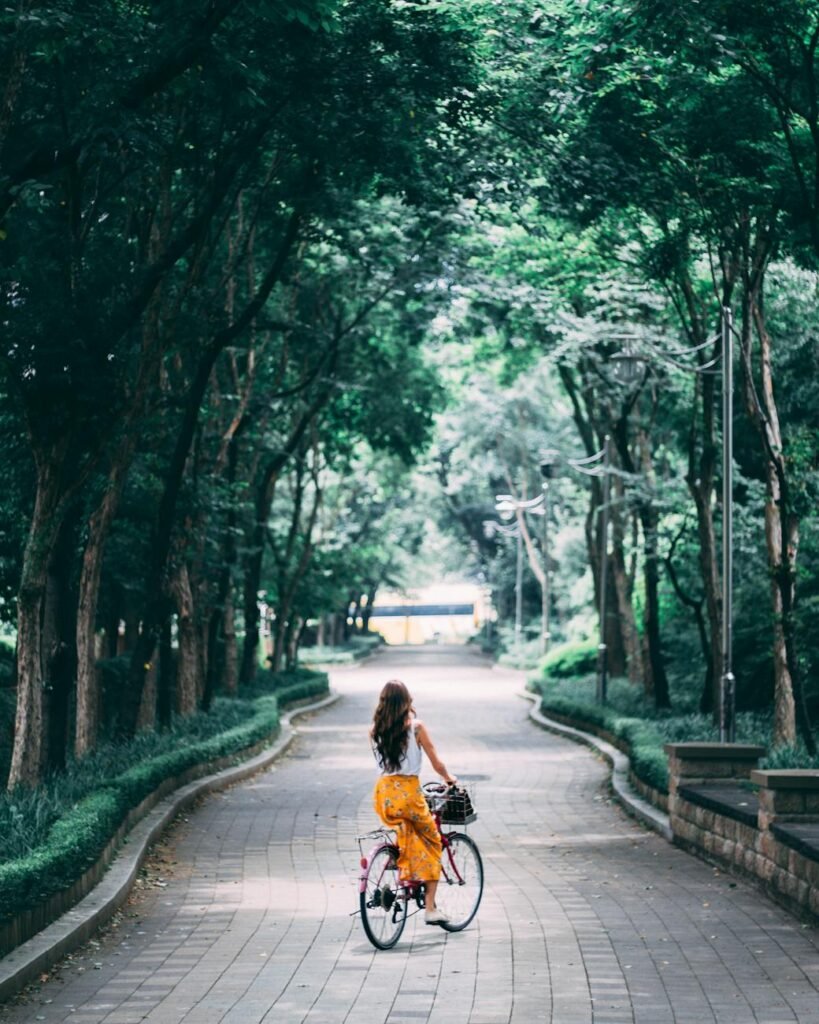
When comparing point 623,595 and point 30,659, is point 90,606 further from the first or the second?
point 623,595

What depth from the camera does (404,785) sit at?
10148mm

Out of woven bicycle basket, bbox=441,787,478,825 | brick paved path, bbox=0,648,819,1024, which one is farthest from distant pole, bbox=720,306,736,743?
woven bicycle basket, bbox=441,787,478,825

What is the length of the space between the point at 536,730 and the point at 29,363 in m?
18.8

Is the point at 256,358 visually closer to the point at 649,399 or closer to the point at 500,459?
the point at 649,399

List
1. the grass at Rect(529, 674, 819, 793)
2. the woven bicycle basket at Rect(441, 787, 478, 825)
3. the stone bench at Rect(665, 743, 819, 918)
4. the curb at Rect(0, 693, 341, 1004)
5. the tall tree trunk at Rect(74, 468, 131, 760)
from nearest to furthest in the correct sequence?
the curb at Rect(0, 693, 341, 1004), the woven bicycle basket at Rect(441, 787, 478, 825), the stone bench at Rect(665, 743, 819, 918), the grass at Rect(529, 674, 819, 793), the tall tree trunk at Rect(74, 468, 131, 760)

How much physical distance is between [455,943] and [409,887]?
0.49 metres

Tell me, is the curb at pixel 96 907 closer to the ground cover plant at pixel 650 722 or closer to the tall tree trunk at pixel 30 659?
the tall tree trunk at pixel 30 659

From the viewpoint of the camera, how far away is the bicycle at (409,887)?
9766 millimetres

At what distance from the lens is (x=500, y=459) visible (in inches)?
2399

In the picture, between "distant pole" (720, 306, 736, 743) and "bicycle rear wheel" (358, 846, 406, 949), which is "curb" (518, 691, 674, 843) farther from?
"bicycle rear wheel" (358, 846, 406, 949)

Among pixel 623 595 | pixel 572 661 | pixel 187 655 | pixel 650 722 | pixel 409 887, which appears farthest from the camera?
pixel 572 661

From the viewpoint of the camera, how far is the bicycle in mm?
9766

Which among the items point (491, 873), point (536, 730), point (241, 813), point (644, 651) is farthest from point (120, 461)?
point (536, 730)

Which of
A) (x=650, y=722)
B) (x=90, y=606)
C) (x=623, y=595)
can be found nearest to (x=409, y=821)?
(x=90, y=606)
